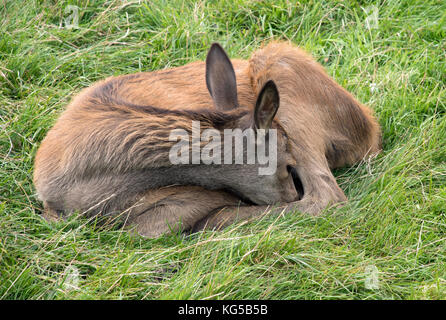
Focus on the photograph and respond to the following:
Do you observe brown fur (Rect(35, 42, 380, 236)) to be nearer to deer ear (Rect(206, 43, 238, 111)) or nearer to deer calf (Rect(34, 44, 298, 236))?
deer calf (Rect(34, 44, 298, 236))

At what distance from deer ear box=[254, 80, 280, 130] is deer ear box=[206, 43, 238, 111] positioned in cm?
35

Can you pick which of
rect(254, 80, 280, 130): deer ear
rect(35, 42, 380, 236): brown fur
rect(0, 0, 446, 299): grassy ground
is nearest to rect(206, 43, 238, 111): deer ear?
rect(35, 42, 380, 236): brown fur

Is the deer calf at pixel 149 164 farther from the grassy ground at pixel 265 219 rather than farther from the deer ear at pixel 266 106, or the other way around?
the grassy ground at pixel 265 219

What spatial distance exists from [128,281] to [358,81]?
342 cm

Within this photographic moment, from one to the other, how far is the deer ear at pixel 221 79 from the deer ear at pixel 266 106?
0.35 m

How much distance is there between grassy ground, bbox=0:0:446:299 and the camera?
14.5ft

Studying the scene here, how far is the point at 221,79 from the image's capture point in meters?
5.18

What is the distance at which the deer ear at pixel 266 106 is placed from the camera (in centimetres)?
476

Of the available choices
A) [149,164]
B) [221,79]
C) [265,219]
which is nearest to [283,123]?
[221,79]

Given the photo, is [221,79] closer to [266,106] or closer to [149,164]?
[266,106]

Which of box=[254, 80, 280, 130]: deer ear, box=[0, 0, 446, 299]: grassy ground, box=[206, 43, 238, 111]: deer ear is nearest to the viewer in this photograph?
box=[0, 0, 446, 299]: grassy ground

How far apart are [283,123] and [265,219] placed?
2.96 feet

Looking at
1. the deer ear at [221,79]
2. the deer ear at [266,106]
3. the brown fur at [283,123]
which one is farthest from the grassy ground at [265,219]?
the deer ear at [221,79]

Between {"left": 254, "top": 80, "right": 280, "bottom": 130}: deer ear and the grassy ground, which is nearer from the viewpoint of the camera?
the grassy ground
